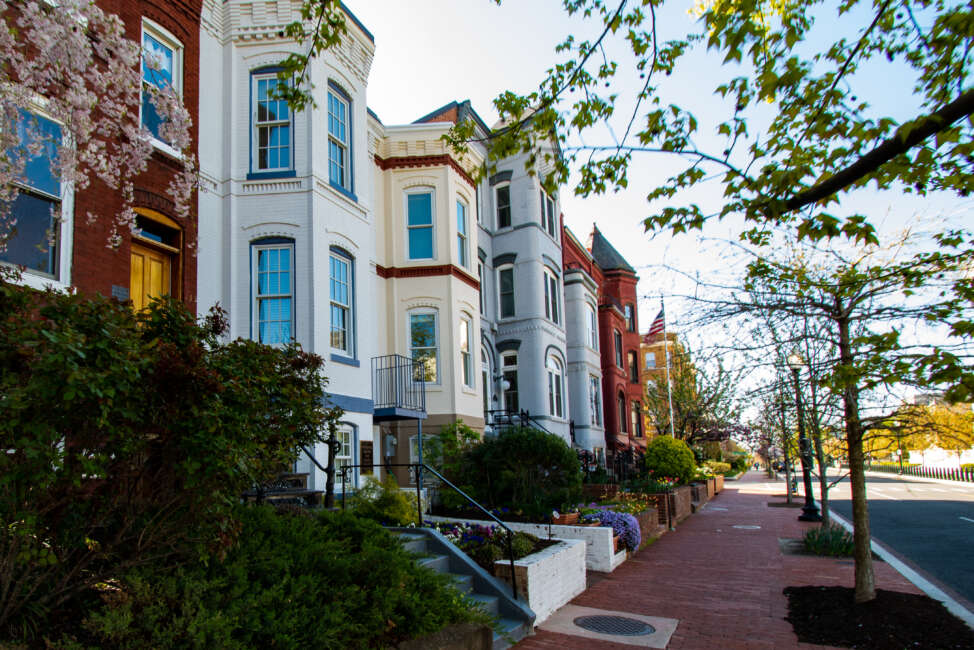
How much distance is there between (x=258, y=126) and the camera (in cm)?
1352

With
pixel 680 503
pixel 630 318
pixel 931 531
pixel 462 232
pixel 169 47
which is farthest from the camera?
pixel 630 318

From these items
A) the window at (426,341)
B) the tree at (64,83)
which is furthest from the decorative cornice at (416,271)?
the tree at (64,83)

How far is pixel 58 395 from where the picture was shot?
12.2ft

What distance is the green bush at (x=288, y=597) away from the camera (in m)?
4.34

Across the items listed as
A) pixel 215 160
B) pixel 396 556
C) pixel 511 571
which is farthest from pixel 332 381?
pixel 396 556

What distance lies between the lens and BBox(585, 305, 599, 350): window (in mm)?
30844

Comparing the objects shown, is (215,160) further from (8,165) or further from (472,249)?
(472,249)

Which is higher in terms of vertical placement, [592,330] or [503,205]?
[503,205]

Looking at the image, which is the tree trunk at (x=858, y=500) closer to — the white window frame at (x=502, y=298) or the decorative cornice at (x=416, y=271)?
the decorative cornice at (x=416, y=271)

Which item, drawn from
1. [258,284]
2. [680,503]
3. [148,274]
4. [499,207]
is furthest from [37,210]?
[499,207]

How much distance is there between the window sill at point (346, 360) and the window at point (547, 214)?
13.2m

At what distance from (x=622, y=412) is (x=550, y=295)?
12238mm

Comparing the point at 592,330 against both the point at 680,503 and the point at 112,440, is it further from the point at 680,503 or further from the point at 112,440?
the point at 112,440

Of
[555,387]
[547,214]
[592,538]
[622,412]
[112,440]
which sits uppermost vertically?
[547,214]
